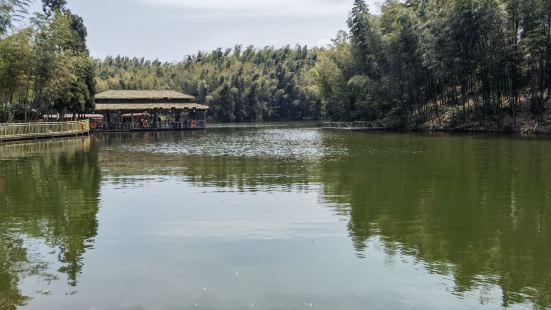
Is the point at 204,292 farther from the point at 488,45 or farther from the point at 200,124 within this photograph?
the point at 200,124

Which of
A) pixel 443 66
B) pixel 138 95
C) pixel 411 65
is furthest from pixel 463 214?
pixel 138 95

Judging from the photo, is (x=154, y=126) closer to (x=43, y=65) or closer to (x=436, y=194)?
(x=43, y=65)

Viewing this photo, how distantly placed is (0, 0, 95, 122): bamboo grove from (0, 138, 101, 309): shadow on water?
19.9m

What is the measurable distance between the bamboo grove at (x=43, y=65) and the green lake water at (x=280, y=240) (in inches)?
1035

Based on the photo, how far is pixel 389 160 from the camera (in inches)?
1008

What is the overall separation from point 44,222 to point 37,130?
36.7 m

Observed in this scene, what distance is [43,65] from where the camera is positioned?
4731 centimetres

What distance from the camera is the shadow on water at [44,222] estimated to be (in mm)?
8508

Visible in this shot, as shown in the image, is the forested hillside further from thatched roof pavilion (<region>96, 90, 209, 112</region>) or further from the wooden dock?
thatched roof pavilion (<region>96, 90, 209, 112</region>)

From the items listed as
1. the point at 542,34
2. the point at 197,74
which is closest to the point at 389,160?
the point at 542,34

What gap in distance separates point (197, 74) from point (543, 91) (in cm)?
8340

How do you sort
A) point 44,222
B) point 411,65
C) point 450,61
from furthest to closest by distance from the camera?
1. point 411,65
2. point 450,61
3. point 44,222

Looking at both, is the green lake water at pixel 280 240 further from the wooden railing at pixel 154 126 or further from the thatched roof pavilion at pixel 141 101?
the thatched roof pavilion at pixel 141 101

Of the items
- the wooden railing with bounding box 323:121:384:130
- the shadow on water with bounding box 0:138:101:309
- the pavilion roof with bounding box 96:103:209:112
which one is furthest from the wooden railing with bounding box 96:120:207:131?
the shadow on water with bounding box 0:138:101:309
